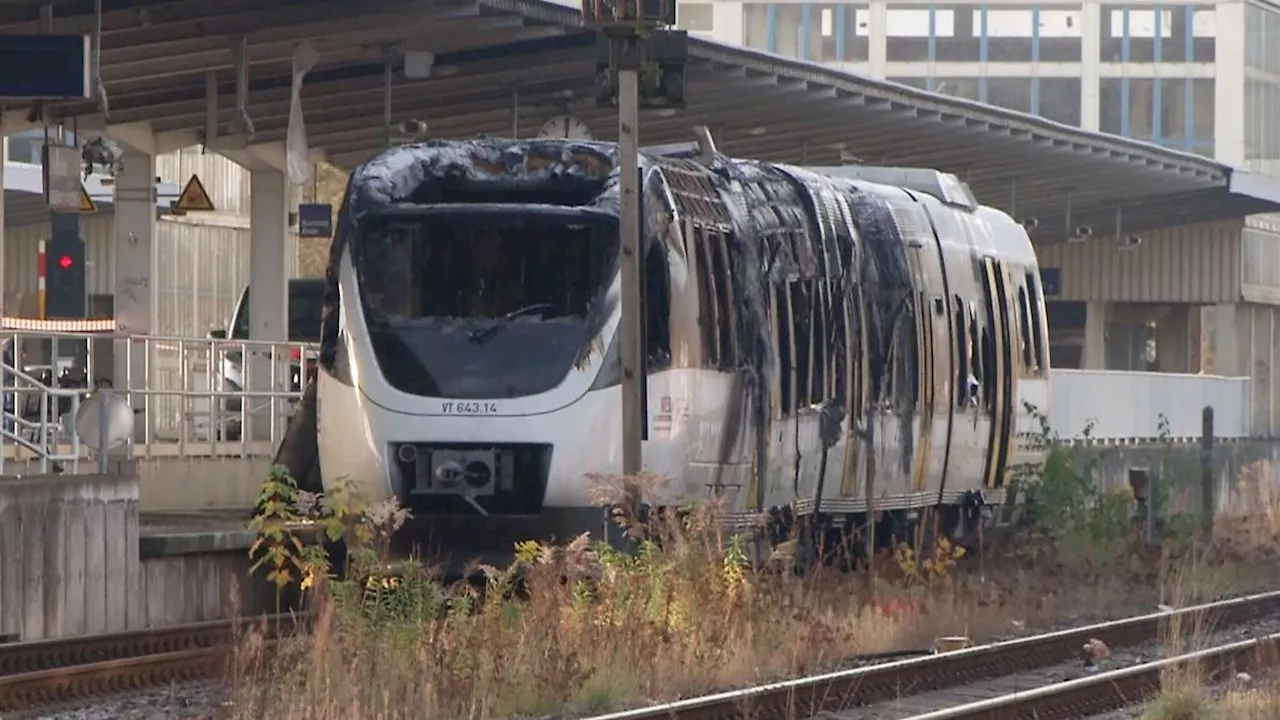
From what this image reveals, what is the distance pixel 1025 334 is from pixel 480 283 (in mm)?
9888

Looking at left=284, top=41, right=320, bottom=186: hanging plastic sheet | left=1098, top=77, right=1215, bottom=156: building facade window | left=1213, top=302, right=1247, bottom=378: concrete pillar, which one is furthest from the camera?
left=1098, top=77, right=1215, bottom=156: building facade window

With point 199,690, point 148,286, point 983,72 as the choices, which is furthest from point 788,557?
point 983,72

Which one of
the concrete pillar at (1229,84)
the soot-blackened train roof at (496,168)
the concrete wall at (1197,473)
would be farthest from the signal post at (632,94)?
the concrete pillar at (1229,84)

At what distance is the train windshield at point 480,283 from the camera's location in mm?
17531

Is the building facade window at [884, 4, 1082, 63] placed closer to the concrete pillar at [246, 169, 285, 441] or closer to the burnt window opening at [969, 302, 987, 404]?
the concrete pillar at [246, 169, 285, 441]

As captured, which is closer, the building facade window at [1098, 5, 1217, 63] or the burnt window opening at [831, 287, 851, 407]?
the burnt window opening at [831, 287, 851, 407]

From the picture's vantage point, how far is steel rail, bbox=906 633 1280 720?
13.8m

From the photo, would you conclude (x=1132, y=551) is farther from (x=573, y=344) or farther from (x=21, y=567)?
(x=21, y=567)

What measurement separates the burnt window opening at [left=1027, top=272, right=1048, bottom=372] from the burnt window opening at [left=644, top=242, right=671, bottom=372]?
9.49 m

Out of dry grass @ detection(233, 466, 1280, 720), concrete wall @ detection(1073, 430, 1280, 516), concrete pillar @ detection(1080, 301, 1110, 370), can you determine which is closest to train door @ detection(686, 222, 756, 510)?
dry grass @ detection(233, 466, 1280, 720)

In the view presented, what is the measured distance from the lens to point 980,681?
1631 centimetres

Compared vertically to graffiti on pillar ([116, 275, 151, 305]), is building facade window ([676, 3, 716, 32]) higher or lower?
higher

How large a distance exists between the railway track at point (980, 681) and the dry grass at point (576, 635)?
22.4 inches

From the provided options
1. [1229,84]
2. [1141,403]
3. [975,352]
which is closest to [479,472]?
[975,352]
